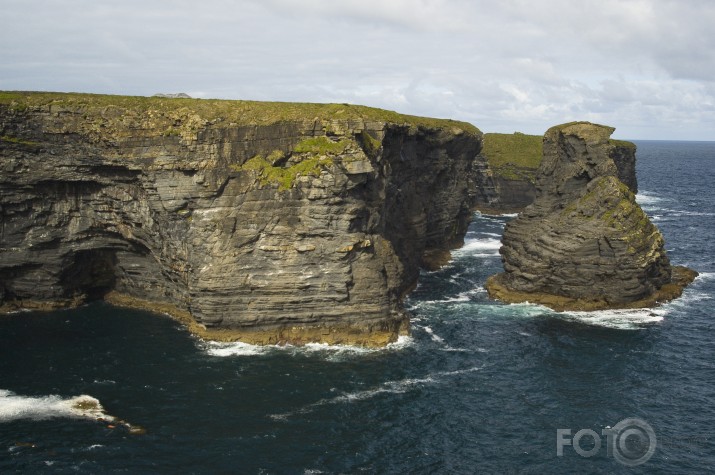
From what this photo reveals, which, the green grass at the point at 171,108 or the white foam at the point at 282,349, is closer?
the white foam at the point at 282,349

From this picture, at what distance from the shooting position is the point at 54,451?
42.8 meters

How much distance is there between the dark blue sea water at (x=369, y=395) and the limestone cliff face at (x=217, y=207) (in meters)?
4.01

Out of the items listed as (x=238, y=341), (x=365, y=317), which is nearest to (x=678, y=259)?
(x=365, y=317)

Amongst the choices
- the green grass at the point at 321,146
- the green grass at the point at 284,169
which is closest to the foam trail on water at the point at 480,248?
the green grass at the point at 321,146

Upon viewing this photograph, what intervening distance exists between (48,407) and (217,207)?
24185mm

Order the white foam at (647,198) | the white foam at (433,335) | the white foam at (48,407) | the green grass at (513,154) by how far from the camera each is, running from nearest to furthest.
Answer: the white foam at (48,407) < the white foam at (433,335) < the green grass at (513,154) < the white foam at (647,198)

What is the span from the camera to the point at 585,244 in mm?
72938

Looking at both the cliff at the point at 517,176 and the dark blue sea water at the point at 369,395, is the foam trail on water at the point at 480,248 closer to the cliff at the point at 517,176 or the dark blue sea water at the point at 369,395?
the dark blue sea water at the point at 369,395

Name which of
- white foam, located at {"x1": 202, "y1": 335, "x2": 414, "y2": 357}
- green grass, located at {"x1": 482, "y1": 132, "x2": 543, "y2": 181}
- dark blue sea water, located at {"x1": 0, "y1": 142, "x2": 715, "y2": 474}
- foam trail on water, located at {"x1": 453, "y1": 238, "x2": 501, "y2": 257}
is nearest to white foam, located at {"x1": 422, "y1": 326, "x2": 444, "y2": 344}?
dark blue sea water, located at {"x1": 0, "y1": 142, "x2": 715, "y2": 474}

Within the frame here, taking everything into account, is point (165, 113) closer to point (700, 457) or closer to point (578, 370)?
point (578, 370)

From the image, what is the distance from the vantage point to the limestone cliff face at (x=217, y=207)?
6222 cm

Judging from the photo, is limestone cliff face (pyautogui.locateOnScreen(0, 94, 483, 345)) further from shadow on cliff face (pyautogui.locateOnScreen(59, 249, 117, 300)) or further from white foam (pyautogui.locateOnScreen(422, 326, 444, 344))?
white foam (pyautogui.locateOnScreen(422, 326, 444, 344))

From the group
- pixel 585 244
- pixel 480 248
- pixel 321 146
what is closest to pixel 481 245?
pixel 480 248

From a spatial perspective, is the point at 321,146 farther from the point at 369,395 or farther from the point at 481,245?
the point at 481,245
